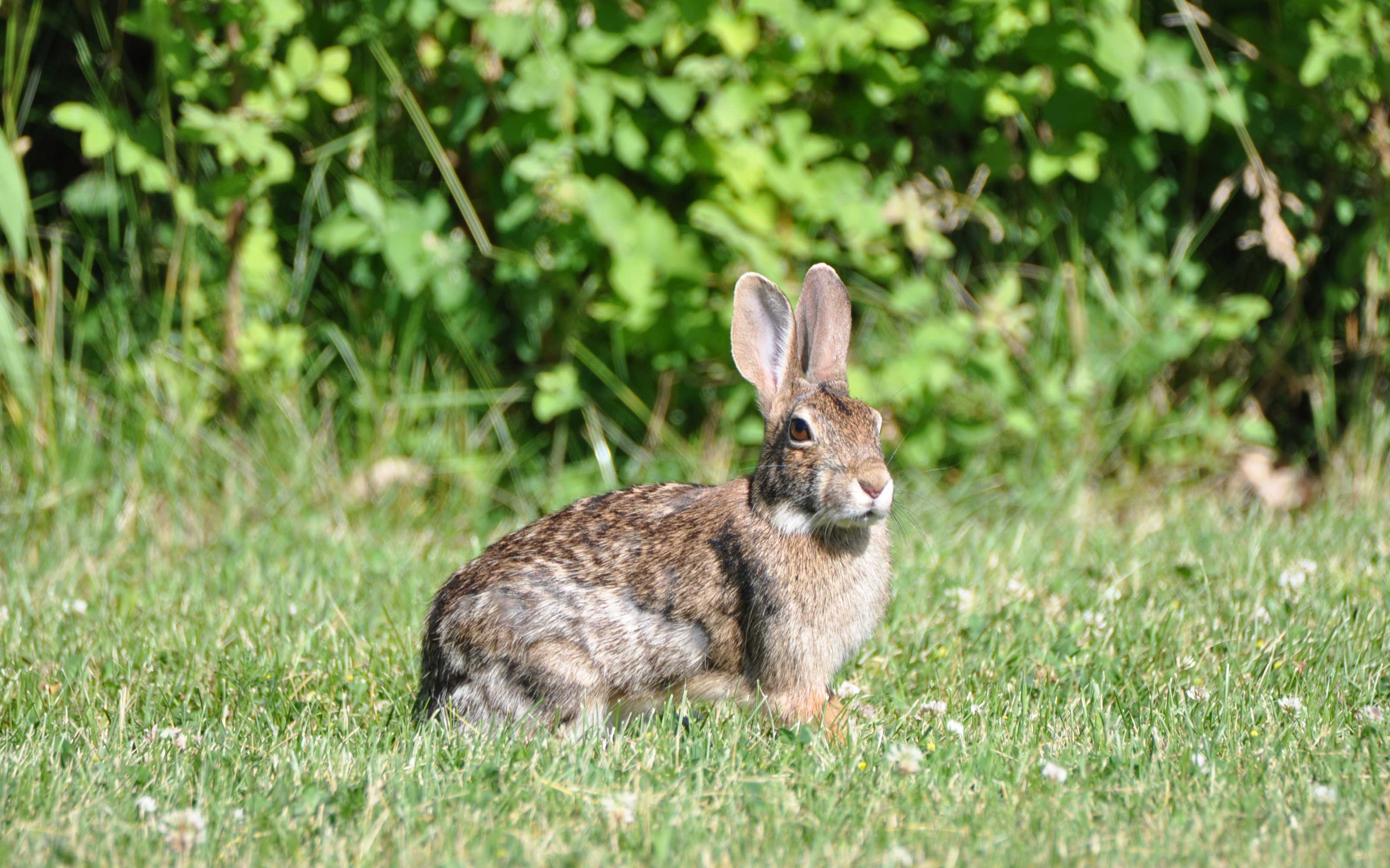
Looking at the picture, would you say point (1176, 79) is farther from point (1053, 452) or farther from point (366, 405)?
point (366, 405)

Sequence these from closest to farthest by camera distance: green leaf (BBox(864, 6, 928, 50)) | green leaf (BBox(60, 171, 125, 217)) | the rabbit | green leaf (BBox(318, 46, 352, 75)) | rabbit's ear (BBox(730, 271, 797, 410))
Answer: the rabbit → rabbit's ear (BBox(730, 271, 797, 410)) → green leaf (BBox(864, 6, 928, 50)) → green leaf (BBox(318, 46, 352, 75)) → green leaf (BBox(60, 171, 125, 217))

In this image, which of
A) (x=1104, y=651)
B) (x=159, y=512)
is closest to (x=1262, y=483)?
(x=1104, y=651)

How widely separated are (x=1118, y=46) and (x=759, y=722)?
128 inches

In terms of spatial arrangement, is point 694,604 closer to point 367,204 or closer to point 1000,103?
point 367,204

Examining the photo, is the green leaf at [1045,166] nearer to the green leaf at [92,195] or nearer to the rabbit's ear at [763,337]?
the rabbit's ear at [763,337]

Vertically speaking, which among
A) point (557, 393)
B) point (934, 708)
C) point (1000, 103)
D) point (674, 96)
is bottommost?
point (557, 393)

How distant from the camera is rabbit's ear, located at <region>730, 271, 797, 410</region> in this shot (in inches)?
144

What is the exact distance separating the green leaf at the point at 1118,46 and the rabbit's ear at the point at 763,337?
2.35m

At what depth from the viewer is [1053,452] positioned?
5.93 metres

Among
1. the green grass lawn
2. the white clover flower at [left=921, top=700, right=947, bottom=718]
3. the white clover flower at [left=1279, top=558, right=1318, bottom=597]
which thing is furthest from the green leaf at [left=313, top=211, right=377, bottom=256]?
the white clover flower at [left=1279, top=558, right=1318, bottom=597]

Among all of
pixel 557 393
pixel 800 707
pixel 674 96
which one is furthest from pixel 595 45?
pixel 800 707

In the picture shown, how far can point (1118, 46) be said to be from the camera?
535 centimetres

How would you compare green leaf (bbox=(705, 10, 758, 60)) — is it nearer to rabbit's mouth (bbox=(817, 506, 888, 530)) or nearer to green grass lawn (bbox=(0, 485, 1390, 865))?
green grass lawn (bbox=(0, 485, 1390, 865))

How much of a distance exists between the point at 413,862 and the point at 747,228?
3.48 m
